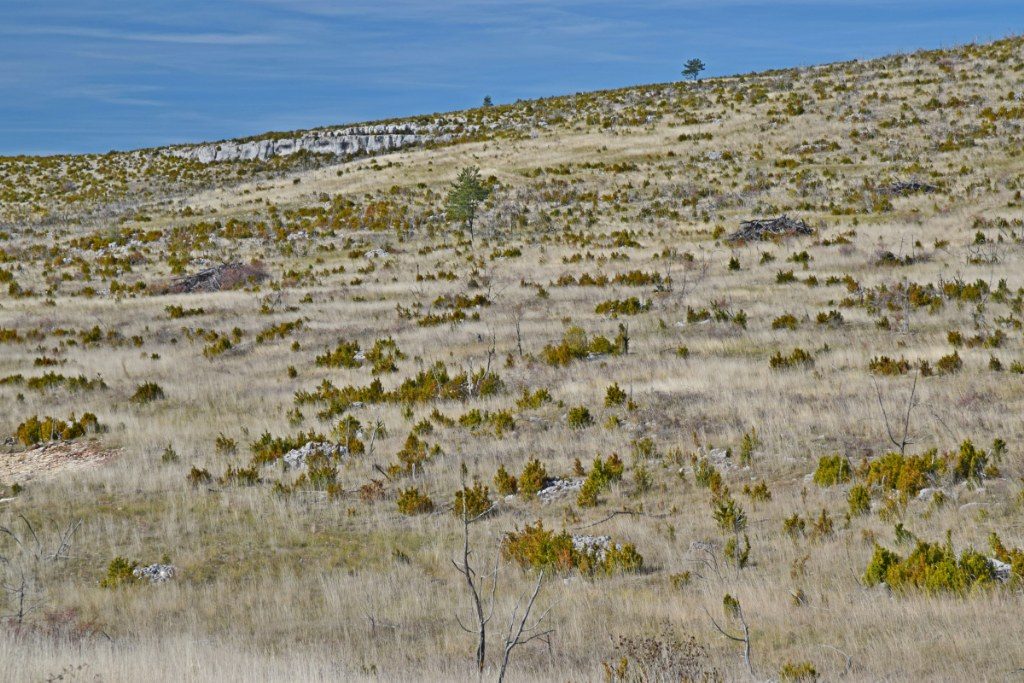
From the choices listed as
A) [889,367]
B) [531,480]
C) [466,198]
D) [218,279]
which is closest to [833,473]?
[531,480]

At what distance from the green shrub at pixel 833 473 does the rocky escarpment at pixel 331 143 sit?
171 ft

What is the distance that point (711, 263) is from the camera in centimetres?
2606

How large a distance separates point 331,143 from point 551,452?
54.5 meters

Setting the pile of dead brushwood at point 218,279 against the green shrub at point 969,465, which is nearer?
the green shrub at point 969,465

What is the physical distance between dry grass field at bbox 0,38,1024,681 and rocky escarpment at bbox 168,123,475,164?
27.0m

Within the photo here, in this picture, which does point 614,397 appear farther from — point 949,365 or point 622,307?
point 622,307

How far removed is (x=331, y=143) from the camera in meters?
61.6

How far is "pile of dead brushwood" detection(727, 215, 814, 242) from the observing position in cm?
2881

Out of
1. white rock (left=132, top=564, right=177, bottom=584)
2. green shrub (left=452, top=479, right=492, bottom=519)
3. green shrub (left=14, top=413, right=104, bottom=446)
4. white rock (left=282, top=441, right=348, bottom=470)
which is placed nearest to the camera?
white rock (left=132, top=564, right=177, bottom=584)

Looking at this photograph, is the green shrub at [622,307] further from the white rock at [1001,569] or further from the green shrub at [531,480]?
the white rock at [1001,569]

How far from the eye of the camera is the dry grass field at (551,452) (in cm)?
598

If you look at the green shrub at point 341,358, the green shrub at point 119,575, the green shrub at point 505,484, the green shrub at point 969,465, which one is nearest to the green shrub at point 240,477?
the green shrub at point 119,575

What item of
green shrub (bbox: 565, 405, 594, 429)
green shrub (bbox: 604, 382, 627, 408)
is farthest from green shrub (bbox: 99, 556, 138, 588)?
green shrub (bbox: 604, 382, 627, 408)

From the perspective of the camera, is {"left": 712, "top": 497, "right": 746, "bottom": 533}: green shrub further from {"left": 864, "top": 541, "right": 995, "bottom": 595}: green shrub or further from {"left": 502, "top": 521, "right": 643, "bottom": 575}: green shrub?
{"left": 864, "top": 541, "right": 995, "bottom": 595}: green shrub
